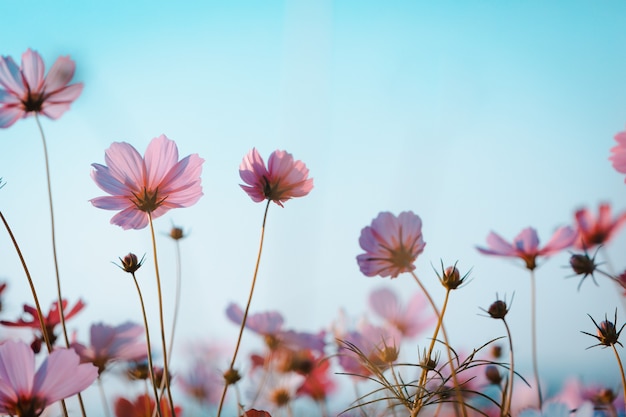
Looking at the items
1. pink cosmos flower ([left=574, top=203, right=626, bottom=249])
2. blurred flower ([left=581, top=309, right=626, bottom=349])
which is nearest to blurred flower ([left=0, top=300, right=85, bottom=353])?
blurred flower ([left=581, top=309, right=626, bottom=349])

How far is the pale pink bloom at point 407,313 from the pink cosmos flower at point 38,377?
488mm

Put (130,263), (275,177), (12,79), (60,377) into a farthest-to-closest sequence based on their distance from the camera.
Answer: (12,79) < (275,177) < (130,263) < (60,377)

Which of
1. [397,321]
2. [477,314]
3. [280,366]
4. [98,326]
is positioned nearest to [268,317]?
[280,366]

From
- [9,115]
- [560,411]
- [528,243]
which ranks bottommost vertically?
[560,411]

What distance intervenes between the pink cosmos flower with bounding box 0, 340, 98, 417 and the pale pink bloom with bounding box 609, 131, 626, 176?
1.70 feet

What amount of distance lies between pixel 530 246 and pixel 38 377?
1.75 feet

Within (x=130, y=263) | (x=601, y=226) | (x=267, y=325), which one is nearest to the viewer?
(x=130, y=263)

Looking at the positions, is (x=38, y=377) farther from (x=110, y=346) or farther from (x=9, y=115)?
(x=9, y=115)

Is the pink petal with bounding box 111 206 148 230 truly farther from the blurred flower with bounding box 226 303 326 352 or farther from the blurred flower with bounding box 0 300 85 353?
the blurred flower with bounding box 226 303 326 352

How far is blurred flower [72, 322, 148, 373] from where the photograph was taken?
25.5 inches

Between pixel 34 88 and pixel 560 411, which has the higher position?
pixel 34 88

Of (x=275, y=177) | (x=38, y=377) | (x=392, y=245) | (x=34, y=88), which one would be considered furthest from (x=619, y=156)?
(x=34, y=88)

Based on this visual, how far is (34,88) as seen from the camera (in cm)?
77

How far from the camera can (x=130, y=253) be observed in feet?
1.82
